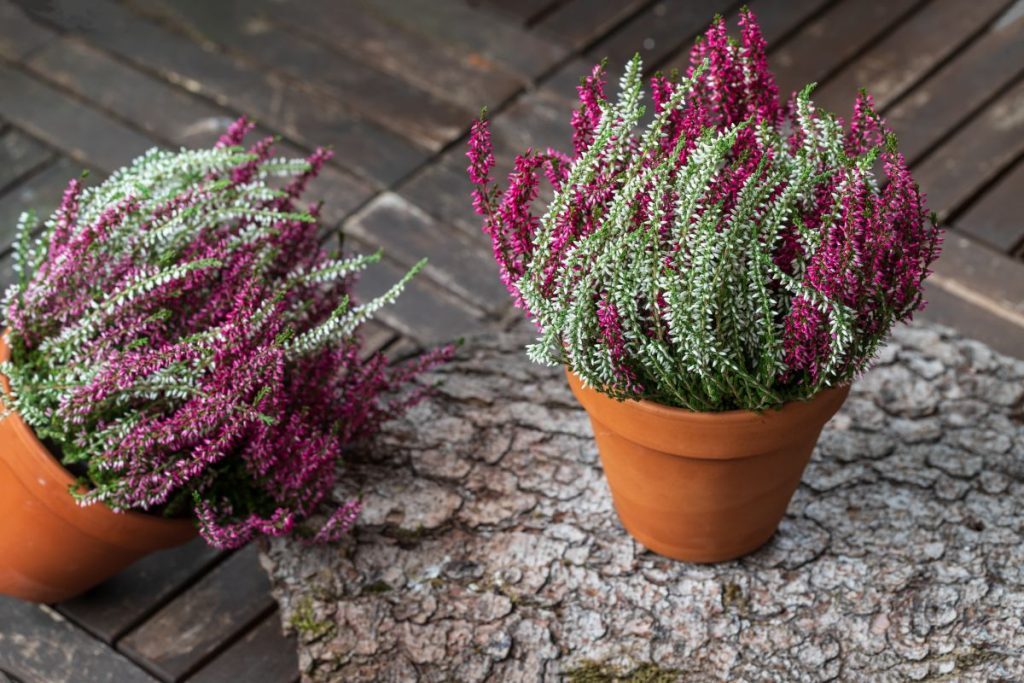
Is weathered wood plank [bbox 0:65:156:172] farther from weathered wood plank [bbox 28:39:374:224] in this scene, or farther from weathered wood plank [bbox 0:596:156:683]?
weathered wood plank [bbox 0:596:156:683]

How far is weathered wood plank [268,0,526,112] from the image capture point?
2541mm

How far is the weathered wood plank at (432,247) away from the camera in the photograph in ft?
7.18

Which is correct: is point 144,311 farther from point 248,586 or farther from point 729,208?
point 729,208

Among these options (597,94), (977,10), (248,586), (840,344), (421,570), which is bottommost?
(248,586)

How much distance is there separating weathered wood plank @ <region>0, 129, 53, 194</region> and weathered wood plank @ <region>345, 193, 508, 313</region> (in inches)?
24.7

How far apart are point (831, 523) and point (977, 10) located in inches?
58.9

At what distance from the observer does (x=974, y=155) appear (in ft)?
7.76

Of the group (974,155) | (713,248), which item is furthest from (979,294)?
(713,248)

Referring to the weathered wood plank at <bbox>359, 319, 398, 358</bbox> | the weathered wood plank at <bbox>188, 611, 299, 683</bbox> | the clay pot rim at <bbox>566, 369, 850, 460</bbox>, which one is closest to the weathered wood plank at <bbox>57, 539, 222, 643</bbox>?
the weathered wood plank at <bbox>188, 611, 299, 683</bbox>

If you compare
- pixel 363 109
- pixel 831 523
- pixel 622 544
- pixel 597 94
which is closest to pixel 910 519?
pixel 831 523

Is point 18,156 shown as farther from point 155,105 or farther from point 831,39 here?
point 831,39

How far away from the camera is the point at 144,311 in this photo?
1529 millimetres

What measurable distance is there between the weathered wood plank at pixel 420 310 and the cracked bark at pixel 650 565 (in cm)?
33

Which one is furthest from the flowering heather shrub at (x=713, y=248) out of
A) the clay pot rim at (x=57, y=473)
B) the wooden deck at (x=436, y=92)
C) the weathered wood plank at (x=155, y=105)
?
the weathered wood plank at (x=155, y=105)
